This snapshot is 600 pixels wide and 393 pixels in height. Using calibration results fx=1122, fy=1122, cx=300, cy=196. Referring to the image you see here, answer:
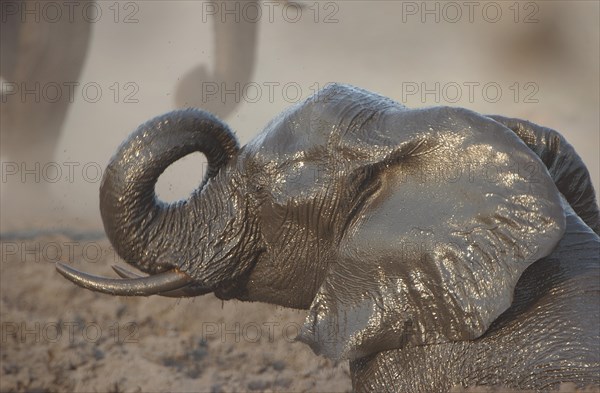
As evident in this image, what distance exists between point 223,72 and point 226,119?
1.67 ft

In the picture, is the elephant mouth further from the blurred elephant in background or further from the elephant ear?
the blurred elephant in background

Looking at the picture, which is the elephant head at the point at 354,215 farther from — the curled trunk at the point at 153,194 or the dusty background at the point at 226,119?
the dusty background at the point at 226,119

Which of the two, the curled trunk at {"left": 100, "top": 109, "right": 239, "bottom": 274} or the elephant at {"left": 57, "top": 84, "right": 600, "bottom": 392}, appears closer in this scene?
the elephant at {"left": 57, "top": 84, "right": 600, "bottom": 392}

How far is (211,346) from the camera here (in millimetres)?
5734

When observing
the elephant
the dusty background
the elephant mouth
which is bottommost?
the dusty background

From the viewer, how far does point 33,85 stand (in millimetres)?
7691

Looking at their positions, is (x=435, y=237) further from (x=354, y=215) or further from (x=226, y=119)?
(x=226, y=119)

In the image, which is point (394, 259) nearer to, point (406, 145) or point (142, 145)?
point (406, 145)

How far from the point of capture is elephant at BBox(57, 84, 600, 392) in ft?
6.51

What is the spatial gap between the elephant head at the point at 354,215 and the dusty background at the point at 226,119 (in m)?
3.00

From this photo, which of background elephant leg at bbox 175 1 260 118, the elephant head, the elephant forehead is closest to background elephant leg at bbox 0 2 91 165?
background elephant leg at bbox 175 1 260 118

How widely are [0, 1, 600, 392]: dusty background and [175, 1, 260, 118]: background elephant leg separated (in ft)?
0.30

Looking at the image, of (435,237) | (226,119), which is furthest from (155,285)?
(226,119)

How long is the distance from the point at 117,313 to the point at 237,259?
12.6ft
